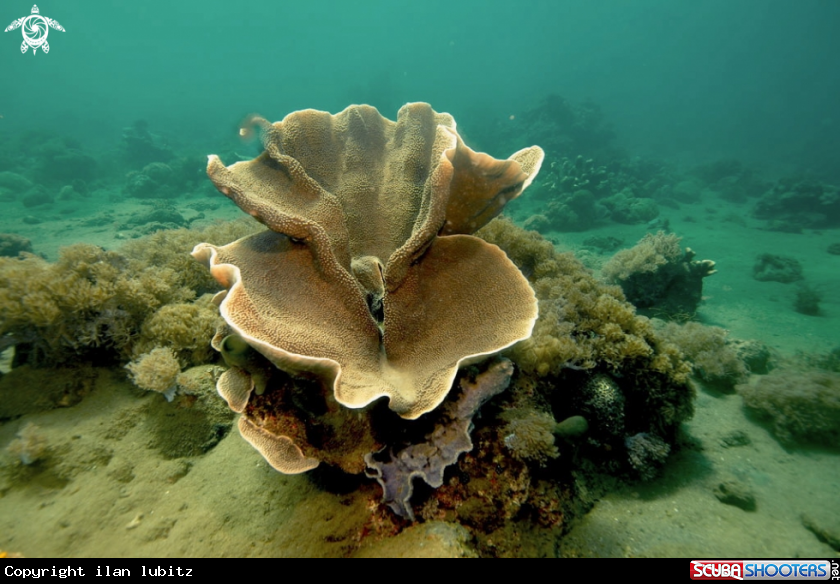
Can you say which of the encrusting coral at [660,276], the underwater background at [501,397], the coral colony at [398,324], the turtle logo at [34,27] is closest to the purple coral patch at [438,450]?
the coral colony at [398,324]

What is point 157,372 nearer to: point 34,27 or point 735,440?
point 735,440

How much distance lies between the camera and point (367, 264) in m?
2.81

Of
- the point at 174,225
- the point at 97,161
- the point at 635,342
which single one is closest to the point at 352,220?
the point at 635,342

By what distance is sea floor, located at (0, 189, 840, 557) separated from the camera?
6.61ft

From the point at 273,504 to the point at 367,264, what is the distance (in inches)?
69.7

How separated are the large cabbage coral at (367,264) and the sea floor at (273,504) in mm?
450

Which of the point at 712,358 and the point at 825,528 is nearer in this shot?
the point at 825,528

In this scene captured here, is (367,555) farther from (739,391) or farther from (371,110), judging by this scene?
(739,391)

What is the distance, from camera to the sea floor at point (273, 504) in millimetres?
2014

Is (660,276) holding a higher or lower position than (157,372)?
lower

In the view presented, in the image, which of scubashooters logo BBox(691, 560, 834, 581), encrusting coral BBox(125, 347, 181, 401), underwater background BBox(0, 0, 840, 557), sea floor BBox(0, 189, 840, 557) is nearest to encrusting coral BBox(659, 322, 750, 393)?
underwater background BBox(0, 0, 840, 557)

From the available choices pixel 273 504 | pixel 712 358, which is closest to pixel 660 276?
pixel 712 358

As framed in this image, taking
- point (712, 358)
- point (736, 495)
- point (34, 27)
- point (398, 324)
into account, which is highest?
point (34, 27)

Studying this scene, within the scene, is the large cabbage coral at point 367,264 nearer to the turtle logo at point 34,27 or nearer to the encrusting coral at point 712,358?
the encrusting coral at point 712,358
